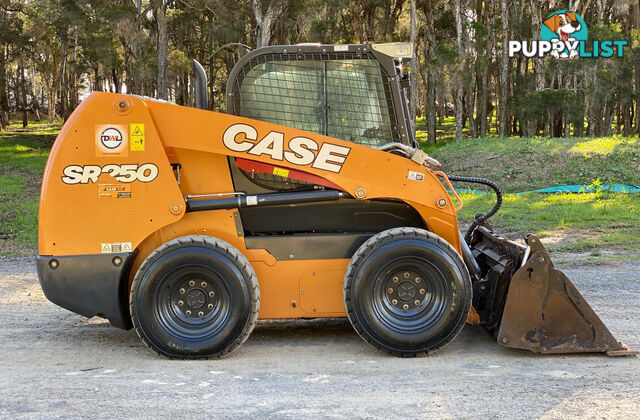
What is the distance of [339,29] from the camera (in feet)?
146

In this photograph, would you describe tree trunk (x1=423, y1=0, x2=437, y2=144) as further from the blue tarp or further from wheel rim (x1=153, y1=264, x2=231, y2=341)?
wheel rim (x1=153, y1=264, x2=231, y2=341)

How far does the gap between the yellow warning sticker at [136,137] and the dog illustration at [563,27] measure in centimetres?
3470

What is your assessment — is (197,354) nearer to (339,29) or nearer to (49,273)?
(49,273)

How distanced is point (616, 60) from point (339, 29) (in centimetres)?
1557

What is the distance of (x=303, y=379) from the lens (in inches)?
208

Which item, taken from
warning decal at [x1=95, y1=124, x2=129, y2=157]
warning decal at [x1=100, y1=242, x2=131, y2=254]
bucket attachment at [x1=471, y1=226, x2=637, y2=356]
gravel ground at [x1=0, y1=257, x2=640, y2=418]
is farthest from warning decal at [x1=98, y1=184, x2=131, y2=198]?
bucket attachment at [x1=471, y1=226, x2=637, y2=356]

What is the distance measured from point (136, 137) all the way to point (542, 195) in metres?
13.8

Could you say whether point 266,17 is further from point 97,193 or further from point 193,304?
point 193,304

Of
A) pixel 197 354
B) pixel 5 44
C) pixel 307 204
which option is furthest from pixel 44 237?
pixel 5 44

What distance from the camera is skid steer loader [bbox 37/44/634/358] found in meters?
5.74

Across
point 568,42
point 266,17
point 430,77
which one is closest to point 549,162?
point 266,17

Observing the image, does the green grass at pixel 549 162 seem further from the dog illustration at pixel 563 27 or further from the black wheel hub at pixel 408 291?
the dog illustration at pixel 563 27

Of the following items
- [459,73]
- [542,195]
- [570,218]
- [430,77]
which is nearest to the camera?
[570,218]

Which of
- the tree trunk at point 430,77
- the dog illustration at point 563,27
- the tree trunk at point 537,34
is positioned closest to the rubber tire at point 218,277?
the tree trunk at point 537,34
